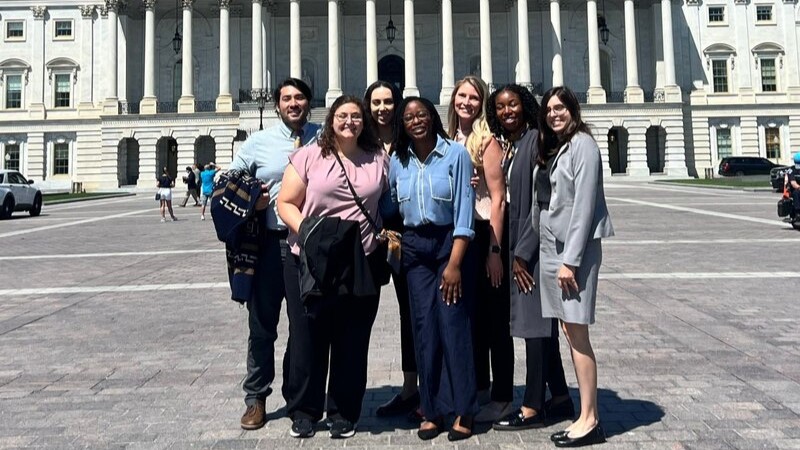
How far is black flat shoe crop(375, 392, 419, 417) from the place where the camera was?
4.36m

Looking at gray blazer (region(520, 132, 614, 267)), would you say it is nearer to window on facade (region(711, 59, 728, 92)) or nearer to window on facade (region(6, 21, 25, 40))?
window on facade (region(711, 59, 728, 92))

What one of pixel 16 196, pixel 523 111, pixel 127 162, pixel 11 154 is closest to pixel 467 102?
pixel 523 111

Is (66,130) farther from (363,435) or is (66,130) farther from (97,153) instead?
(363,435)

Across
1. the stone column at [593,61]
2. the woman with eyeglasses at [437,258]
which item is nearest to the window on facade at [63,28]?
the stone column at [593,61]

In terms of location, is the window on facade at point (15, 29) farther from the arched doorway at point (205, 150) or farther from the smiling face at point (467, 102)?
the smiling face at point (467, 102)

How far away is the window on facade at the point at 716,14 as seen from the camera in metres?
50.6

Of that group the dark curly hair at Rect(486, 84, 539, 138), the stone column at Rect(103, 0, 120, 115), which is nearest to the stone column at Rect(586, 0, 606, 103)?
the stone column at Rect(103, 0, 120, 115)

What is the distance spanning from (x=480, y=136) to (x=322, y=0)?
4888 centimetres

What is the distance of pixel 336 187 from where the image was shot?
3881mm

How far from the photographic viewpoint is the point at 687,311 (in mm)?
7227

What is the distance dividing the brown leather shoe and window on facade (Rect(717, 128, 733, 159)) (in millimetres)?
53593

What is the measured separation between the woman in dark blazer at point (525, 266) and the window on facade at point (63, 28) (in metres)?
55.7

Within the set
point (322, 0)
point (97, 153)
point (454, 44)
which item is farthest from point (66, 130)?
point (454, 44)

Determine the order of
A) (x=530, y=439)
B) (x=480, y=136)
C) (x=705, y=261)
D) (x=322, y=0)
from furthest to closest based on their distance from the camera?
1. (x=322, y=0)
2. (x=705, y=261)
3. (x=480, y=136)
4. (x=530, y=439)
